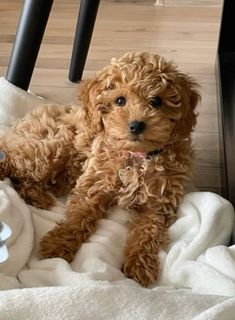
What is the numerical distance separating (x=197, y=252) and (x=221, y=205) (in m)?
0.14

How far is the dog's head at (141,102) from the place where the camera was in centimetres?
144

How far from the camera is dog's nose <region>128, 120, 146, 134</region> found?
4.67 feet

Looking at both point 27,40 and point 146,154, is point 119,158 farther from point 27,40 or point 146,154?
point 27,40

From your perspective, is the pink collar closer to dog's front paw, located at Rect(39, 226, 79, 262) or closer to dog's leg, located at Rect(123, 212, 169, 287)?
dog's leg, located at Rect(123, 212, 169, 287)

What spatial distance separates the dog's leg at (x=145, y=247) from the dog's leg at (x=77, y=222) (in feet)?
0.33

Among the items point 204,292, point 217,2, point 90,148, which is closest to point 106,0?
point 217,2

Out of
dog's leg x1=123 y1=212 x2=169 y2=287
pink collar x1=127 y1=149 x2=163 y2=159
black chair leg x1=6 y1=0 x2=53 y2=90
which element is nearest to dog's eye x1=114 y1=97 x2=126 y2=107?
pink collar x1=127 y1=149 x2=163 y2=159

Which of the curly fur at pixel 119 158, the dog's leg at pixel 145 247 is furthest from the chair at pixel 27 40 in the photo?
the dog's leg at pixel 145 247

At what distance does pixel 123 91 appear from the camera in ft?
4.81

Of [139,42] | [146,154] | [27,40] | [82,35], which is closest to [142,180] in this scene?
[146,154]

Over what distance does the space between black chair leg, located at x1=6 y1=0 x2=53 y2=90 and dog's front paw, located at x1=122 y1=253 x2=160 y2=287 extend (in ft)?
2.46

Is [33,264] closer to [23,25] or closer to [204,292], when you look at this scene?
[204,292]

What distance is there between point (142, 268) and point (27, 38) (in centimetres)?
84

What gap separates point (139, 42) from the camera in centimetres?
282
